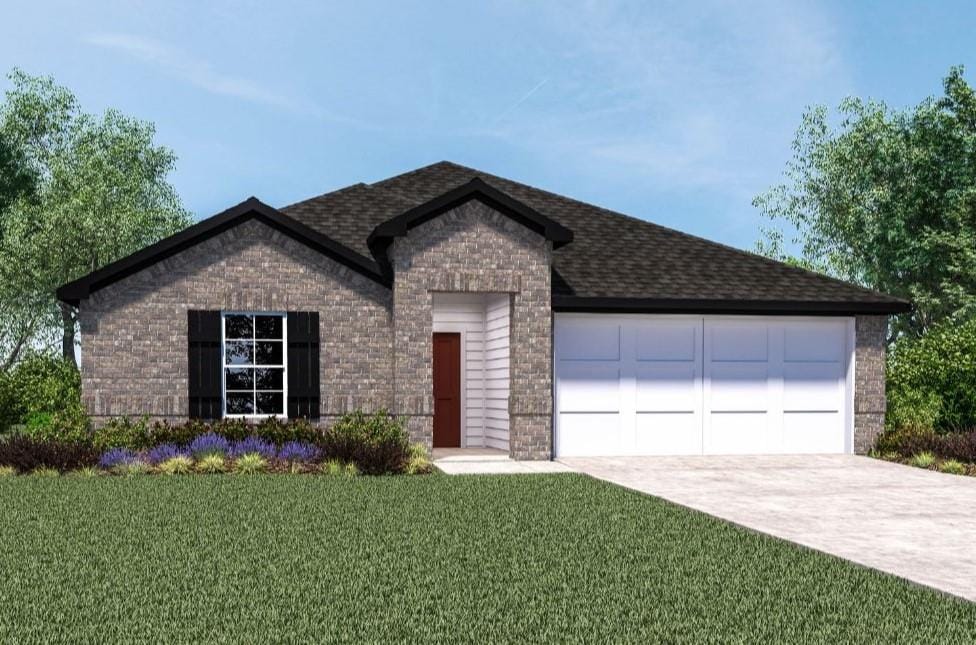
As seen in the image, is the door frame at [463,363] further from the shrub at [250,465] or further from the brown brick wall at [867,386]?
the brown brick wall at [867,386]

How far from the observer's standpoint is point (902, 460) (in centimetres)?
1834

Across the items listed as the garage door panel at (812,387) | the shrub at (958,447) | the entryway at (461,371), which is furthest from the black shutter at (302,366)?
the shrub at (958,447)

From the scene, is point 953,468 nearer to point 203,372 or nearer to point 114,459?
point 203,372

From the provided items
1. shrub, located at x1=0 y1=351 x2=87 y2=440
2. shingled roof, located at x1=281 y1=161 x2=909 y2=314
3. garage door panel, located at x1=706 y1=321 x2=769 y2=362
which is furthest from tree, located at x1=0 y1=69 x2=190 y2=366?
garage door panel, located at x1=706 y1=321 x2=769 y2=362

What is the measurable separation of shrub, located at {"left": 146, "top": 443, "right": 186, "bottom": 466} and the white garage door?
671 centimetres

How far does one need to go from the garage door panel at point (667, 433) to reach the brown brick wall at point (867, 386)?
328 centimetres

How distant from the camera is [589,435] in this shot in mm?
18750

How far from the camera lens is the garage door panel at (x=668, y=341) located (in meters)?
19.0

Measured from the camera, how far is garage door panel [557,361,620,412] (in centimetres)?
1859

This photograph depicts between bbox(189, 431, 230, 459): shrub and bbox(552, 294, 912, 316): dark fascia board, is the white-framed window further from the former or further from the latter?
bbox(552, 294, 912, 316): dark fascia board

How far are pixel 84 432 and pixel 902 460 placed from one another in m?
14.4

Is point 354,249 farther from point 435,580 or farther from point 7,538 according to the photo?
point 435,580

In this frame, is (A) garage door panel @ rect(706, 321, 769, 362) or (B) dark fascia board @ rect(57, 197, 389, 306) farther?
(A) garage door panel @ rect(706, 321, 769, 362)

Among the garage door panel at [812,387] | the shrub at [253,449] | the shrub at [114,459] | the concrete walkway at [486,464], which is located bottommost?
the concrete walkway at [486,464]
